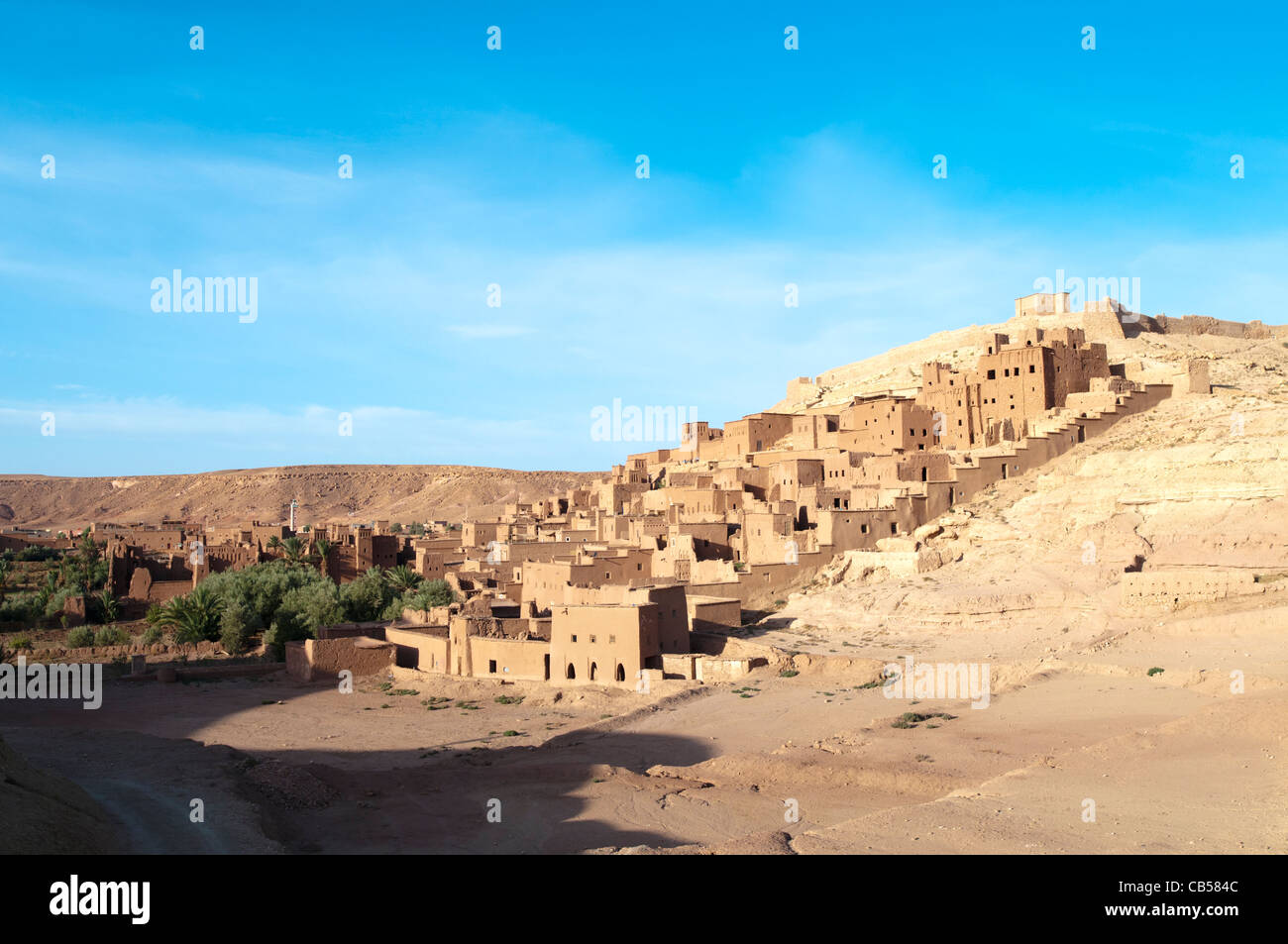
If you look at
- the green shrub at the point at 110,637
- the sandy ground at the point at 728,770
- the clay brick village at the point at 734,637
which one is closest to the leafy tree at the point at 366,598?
the clay brick village at the point at 734,637

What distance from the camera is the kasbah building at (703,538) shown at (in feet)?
83.4

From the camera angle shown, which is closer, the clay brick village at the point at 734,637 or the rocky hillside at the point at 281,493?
the clay brick village at the point at 734,637

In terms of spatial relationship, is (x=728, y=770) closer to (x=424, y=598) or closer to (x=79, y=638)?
(x=424, y=598)

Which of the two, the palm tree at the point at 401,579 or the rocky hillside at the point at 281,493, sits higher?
the rocky hillside at the point at 281,493

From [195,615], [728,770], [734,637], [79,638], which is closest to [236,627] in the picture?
[195,615]

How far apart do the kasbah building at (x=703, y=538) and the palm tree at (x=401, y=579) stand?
6.34 feet

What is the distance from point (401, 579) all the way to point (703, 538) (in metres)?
13.6

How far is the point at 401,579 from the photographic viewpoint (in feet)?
129

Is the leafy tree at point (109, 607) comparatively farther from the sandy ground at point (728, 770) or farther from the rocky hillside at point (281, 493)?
the rocky hillside at point (281, 493)
